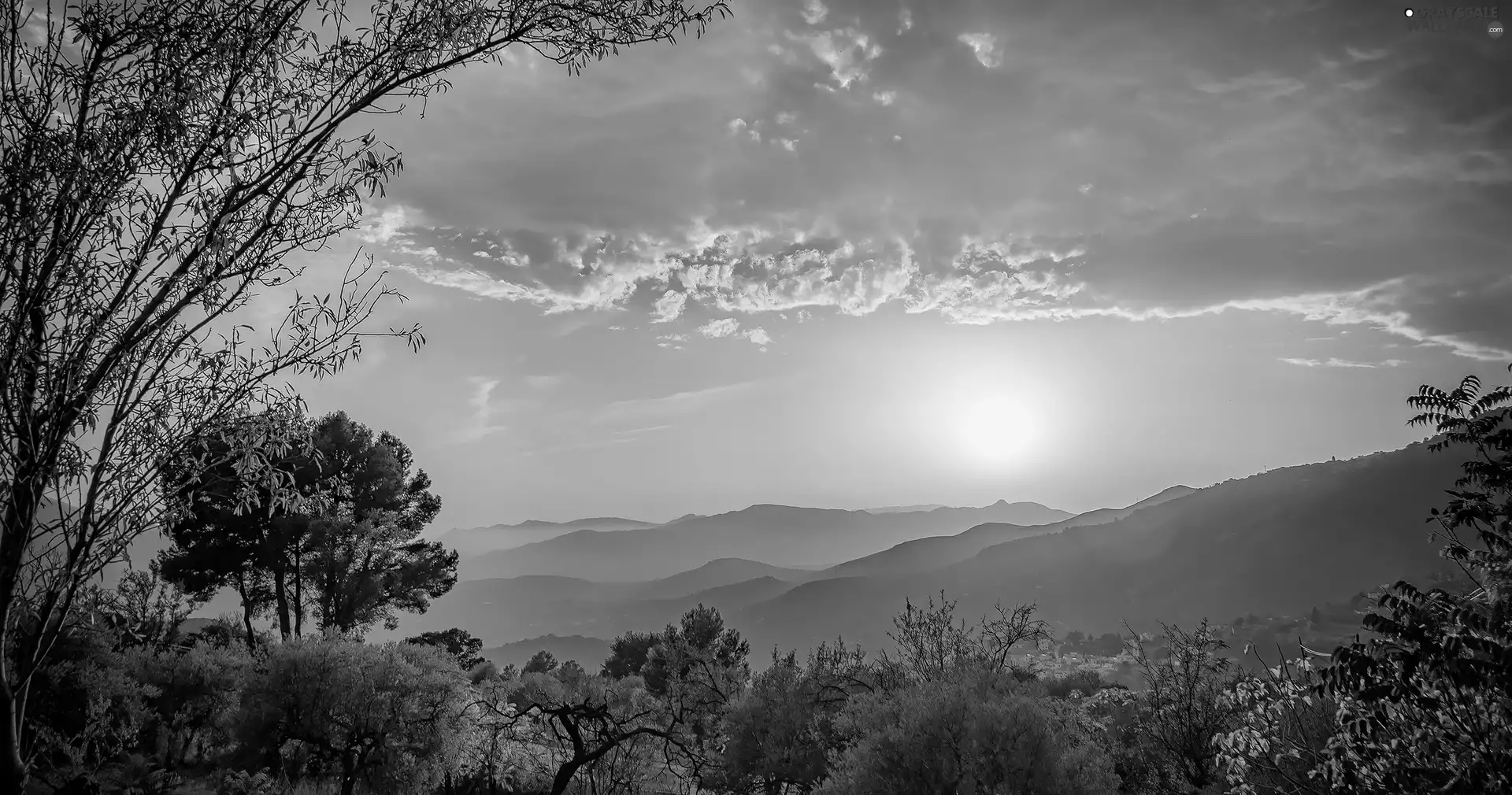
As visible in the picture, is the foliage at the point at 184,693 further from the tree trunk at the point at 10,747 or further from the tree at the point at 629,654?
the tree at the point at 629,654

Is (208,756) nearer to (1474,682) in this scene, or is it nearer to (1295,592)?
(1474,682)

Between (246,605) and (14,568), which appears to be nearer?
(14,568)

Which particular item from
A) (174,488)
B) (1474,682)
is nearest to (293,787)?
(174,488)

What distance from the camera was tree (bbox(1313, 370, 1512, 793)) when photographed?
19.0ft

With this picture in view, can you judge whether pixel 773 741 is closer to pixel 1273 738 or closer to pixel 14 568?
pixel 1273 738

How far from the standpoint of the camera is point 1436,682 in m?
6.58

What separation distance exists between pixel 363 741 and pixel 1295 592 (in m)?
209

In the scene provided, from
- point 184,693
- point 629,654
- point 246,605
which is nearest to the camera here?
point 184,693

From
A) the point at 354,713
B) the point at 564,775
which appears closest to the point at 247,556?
the point at 354,713

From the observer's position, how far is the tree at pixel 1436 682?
579 cm

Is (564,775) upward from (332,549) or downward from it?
downward

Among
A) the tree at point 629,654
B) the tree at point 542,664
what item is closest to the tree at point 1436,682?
the tree at point 629,654

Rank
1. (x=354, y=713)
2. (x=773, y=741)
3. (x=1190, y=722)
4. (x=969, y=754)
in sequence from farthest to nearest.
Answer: (x=773, y=741), (x=1190, y=722), (x=354, y=713), (x=969, y=754)

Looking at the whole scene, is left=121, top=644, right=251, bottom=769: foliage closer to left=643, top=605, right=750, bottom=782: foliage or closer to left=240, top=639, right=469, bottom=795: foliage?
left=240, top=639, right=469, bottom=795: foliage
